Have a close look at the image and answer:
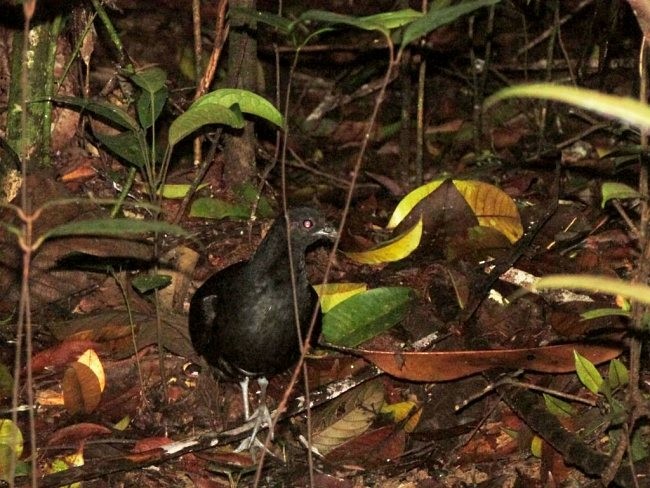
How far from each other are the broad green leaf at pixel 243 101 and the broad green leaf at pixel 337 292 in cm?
142

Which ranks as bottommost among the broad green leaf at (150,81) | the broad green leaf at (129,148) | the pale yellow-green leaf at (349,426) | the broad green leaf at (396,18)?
the pale yellow-green leaf at (349,426)

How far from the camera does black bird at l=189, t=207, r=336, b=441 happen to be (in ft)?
18.2

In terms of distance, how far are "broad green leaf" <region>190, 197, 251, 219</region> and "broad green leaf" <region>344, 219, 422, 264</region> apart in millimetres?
798

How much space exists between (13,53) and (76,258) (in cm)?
131

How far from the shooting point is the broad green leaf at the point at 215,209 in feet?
22.3

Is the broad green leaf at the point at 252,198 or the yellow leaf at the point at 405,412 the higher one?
the broad green leaf at the point at 252,198

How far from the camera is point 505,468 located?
529 cm

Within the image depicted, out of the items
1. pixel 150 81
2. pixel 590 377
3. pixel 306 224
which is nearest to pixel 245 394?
pixel 306 224

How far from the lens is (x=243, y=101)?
17.0 ft

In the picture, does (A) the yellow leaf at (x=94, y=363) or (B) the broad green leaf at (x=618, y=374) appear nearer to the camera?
(B) the broad green leaf at (x=618, y=374)

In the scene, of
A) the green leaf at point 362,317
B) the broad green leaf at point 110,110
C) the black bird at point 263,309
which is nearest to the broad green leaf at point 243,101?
the broad green leaf at point 110,110

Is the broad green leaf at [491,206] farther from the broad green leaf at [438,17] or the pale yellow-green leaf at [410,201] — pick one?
the broad green leaf at [438,17]

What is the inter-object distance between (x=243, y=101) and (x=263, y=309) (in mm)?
1143

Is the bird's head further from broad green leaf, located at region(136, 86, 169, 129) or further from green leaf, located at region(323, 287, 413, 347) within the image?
broad green leaf, located at region(136, 86, 169, 129)
